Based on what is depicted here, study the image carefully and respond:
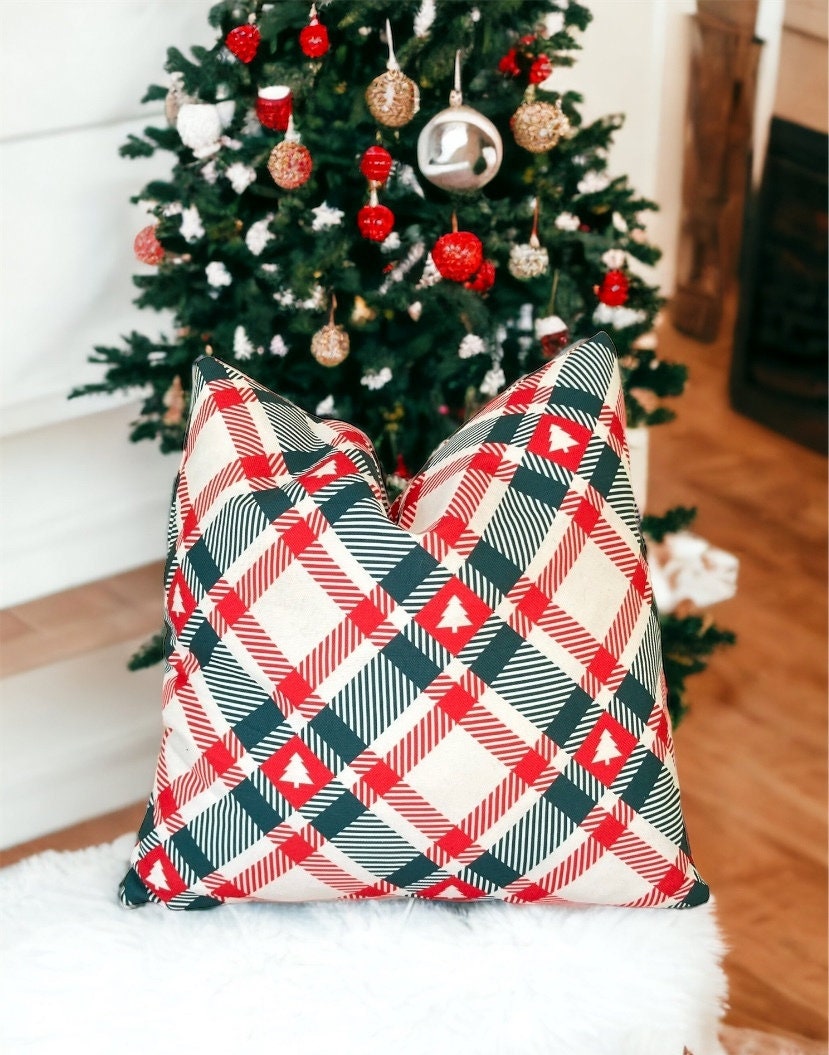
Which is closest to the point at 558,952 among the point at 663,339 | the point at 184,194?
the point at 184,194

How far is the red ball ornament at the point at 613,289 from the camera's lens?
4.02 ft

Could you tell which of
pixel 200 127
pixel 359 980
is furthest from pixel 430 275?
pixel 359 980

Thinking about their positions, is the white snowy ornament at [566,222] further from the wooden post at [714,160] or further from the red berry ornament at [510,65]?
the wooden post at [714,160]

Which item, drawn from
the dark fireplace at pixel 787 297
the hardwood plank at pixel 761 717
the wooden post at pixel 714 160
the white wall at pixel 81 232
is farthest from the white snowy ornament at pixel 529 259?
the wooden post at pixel 714 160

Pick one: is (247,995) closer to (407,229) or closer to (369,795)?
(369,795)

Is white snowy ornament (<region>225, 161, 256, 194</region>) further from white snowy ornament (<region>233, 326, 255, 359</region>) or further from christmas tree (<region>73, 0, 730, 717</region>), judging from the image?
white snowy ornament (<region>233, 326, 255, 359</region>)

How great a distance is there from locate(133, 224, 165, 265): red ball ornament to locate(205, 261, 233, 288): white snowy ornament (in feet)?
0.18

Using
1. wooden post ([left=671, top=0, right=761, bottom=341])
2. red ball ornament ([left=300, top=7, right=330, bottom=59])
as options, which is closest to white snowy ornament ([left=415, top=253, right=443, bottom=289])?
red ball ornament ([left=300, top=7, right=330, bottom=59])

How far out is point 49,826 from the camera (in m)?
1.60

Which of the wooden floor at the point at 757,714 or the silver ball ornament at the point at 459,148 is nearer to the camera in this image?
the silver ball ornament at the point at 459,148

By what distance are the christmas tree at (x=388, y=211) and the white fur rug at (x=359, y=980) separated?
47 centimetres

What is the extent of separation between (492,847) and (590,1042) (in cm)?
14

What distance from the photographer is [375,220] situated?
3.66 ft

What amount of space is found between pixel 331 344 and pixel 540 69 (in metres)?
0.34
